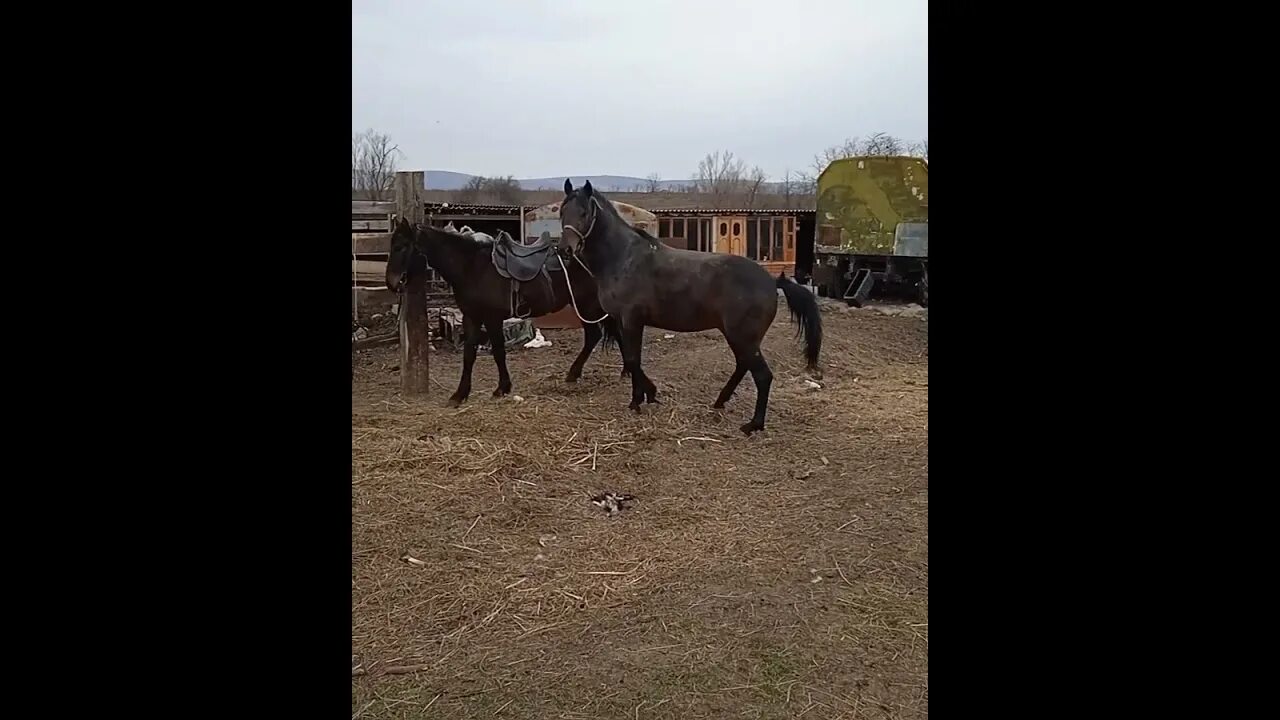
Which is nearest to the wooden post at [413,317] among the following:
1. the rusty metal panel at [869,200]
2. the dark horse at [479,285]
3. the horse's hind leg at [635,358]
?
the dark horse at [479,285]

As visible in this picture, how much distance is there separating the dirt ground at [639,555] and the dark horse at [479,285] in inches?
16.8

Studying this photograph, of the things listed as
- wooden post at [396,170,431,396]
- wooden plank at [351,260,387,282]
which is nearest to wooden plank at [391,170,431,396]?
wooden post at [396,170,431,396]

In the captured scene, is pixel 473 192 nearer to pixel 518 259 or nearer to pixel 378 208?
pixel 378 208

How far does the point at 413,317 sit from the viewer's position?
7.66 metres

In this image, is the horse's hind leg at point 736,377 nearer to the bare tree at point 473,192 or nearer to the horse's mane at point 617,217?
the horse's mane at point 617,217

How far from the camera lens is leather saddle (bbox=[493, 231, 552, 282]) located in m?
7.59

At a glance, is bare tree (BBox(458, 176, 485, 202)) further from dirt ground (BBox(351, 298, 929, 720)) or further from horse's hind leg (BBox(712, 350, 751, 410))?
horse's hind leg (BBox(712, 350, 751, 410))

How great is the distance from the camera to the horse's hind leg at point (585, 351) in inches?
318

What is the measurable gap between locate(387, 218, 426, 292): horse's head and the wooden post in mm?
99

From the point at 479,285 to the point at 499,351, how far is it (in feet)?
2.02

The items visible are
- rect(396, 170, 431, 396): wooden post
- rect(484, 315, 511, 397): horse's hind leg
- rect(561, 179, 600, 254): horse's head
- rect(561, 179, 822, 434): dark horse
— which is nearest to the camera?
rect(561, 179, 822, 434): dark horse
